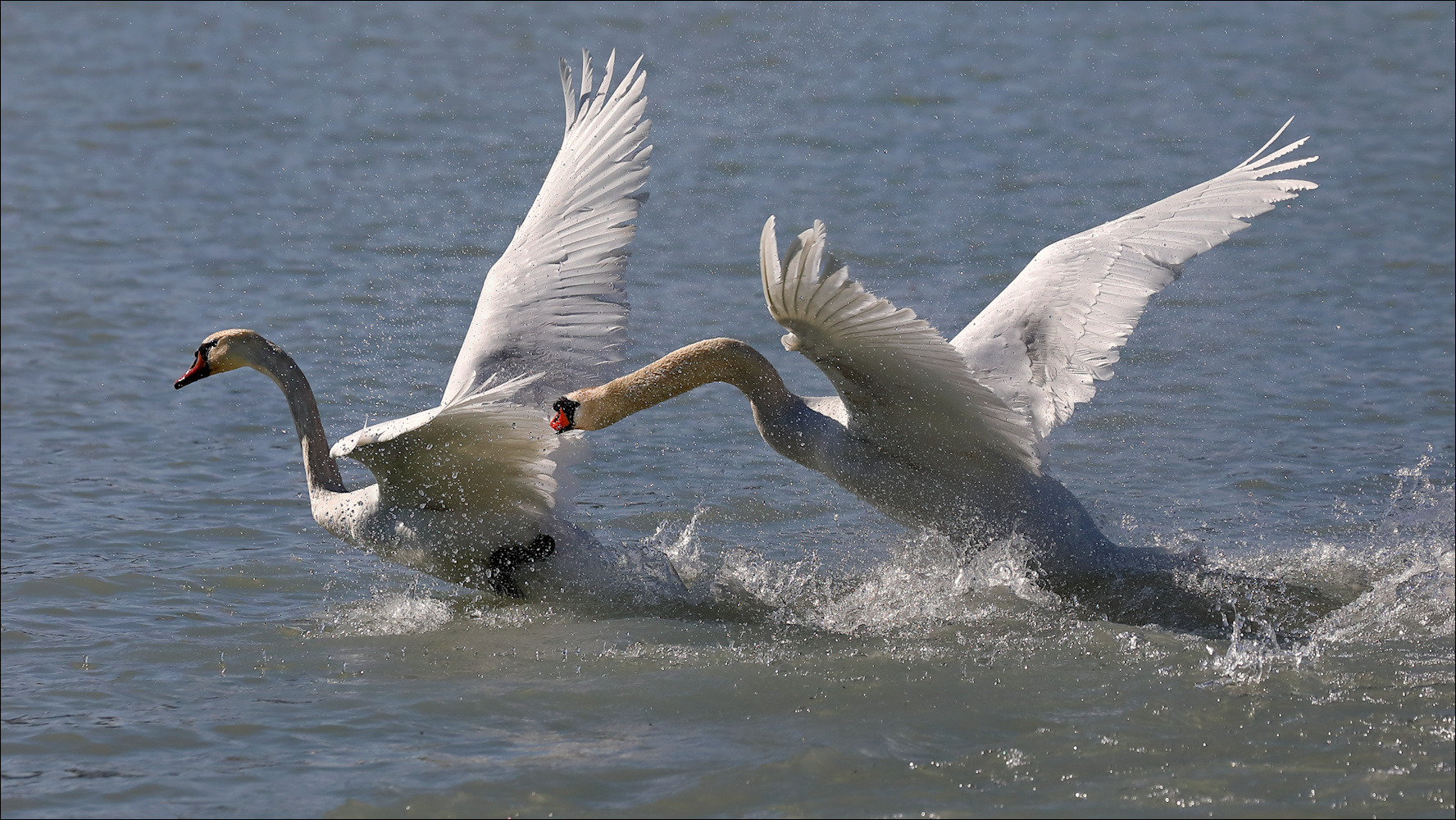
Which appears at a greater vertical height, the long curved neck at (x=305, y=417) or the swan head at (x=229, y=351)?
the swan head at (x=229, y=351)

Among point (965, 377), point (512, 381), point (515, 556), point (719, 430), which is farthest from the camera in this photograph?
point (719, 430)

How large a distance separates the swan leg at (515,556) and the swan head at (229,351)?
1.68 metres

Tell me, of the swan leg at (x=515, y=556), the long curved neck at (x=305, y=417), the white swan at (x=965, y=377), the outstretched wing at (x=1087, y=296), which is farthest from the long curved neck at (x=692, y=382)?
the long curved neck at (x=305, y=417)

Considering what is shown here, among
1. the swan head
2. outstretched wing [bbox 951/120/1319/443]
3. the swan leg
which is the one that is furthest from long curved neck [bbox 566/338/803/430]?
the swan head

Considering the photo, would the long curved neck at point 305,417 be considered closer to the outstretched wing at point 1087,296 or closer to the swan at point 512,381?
the swan at point 512,381

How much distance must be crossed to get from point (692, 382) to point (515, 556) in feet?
3.77

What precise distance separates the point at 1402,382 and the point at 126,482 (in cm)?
811

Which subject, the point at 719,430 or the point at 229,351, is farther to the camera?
the point at 719,430

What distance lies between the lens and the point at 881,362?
6523 millimetres

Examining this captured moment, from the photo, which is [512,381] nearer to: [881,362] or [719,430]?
[881,362]

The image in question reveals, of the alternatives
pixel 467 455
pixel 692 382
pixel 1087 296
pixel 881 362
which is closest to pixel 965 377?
pixel 881 362

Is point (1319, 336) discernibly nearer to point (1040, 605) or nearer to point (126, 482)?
point (1040, 605)

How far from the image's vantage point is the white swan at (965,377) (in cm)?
638

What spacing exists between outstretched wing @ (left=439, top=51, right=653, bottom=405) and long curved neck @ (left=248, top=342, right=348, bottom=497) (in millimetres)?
709
